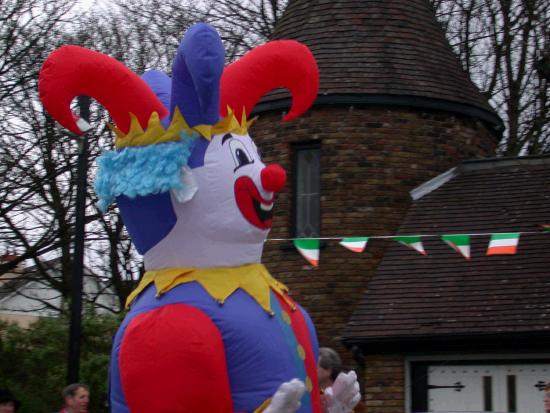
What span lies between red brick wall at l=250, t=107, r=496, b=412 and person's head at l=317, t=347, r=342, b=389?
694 cm

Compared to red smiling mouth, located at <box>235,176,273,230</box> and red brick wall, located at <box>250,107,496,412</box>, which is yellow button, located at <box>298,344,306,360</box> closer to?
red smiling mouth, located at <box>235,176,273,230</box>

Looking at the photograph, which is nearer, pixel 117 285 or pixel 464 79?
pixel 464 79

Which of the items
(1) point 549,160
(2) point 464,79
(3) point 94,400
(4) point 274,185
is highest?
(2) point 464,79

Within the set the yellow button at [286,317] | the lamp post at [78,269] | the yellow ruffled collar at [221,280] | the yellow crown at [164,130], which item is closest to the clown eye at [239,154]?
the yellow crown at [164,130]

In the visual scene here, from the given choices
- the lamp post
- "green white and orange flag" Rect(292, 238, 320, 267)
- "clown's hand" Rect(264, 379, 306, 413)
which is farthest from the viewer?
the lamp post

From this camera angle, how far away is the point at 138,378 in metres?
7.35

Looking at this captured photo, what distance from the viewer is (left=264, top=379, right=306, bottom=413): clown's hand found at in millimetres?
6980

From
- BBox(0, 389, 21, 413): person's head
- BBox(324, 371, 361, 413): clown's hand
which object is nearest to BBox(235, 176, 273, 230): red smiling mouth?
BBox(324, 371, 361, 413): clown's hand

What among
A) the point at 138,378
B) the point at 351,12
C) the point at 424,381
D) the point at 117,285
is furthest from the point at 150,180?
the point at 117,285

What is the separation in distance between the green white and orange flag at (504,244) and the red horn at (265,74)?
12.2ft

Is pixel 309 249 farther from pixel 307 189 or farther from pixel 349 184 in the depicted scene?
pixel 307 189

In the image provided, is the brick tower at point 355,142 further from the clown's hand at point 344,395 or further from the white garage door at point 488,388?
the clown's hand at point 344,395

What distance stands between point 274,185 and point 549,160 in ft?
30.3

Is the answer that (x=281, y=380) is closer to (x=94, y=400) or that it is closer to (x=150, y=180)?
(x=150, y=180)
